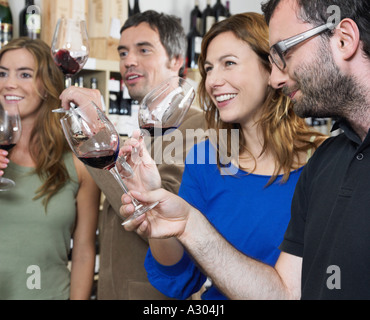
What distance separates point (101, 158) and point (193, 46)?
2954 millimetres

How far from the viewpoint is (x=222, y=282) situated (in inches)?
45.1

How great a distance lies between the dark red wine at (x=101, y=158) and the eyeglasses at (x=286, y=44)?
46cm

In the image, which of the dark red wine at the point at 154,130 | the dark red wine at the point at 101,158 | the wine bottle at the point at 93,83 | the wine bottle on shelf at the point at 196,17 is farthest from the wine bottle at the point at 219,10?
the dark red wine at the point at 101,158

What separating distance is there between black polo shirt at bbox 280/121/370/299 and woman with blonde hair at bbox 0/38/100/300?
89cm

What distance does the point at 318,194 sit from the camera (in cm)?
108

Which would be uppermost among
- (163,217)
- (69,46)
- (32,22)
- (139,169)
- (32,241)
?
(32,22)

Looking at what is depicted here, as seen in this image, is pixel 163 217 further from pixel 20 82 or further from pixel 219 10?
pixel 219 10

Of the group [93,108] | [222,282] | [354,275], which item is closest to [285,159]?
[222,282]

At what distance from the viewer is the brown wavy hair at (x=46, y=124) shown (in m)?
1.78

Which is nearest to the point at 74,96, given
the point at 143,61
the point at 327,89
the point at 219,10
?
the point at 327,89

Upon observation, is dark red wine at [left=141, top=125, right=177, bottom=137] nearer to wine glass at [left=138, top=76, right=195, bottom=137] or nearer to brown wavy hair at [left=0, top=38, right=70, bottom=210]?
wine glass at [left=138, top=76, right=195, bottom=137]

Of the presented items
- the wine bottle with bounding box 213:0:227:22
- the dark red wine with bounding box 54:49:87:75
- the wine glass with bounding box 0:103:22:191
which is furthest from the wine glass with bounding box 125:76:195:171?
the wine bottle with bounding box 213:0:227:22

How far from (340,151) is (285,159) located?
0.37 metres

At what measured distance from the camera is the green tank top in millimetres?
1623
